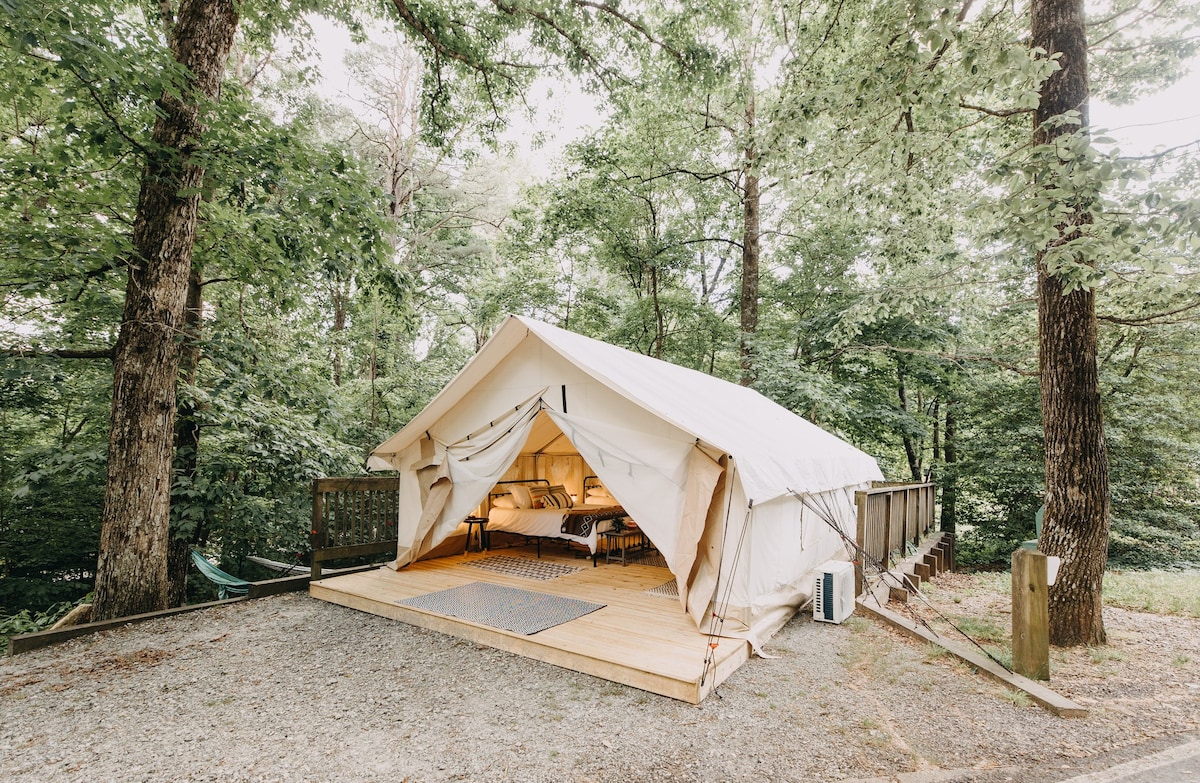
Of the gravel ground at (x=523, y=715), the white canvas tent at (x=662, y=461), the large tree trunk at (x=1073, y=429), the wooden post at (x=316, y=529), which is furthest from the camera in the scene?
the wooden post at (x=316, y=529)

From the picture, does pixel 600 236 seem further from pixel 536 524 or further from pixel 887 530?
pixel 887 530

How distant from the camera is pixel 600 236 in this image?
10.9m

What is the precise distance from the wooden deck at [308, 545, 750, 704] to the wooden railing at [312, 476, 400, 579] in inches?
11.2

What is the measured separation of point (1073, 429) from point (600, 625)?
3.69 metres

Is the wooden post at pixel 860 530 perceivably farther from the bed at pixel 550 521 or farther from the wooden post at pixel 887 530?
the bed at pixel 550 521

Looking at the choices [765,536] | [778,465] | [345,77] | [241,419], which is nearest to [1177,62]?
[778,465]

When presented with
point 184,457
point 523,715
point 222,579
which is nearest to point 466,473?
point 222,579

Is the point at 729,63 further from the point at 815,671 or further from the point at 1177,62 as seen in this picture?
the point at 815,671

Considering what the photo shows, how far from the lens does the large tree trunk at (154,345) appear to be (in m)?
4.09

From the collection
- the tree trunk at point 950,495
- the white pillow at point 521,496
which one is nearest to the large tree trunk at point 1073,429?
the white pillow at point 521,496

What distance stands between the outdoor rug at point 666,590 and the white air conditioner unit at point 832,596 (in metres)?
1.20

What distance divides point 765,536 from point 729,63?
19.8ft

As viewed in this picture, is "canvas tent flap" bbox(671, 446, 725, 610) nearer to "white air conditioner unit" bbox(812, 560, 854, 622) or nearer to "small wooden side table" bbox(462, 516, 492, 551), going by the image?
"white air conditioner unit" bbox(812, 560, 854, 622)

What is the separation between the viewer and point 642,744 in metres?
2.49
